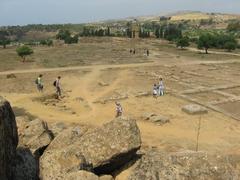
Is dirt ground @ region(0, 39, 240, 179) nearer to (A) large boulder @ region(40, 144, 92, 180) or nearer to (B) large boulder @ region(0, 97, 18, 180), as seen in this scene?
(A) large boulder @ region(40, 144, 92, 180)

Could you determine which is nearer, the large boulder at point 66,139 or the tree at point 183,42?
the large boulder at point 66,139

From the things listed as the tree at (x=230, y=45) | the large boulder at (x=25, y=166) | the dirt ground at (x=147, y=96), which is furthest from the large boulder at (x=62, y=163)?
the tree at (x=230, y=45)

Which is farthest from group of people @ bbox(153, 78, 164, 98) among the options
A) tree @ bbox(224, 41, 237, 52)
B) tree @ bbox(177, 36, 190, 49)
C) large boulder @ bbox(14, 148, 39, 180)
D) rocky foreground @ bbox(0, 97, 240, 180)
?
tree @ bbox(177, 36, 190, 49)

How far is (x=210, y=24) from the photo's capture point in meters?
188

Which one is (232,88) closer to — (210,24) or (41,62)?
(41,62)

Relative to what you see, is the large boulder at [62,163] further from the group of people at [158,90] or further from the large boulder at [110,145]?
the group of people at [158,90]

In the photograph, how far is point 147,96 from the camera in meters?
25.9

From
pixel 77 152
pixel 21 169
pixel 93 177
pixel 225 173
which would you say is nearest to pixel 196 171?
pixel 225 173

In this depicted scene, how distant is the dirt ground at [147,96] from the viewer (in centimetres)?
Answer: 1838

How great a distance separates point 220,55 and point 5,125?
4628 centimetres

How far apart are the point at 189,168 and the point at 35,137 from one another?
17.4 feet

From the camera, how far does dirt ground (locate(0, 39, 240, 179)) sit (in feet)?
60.3

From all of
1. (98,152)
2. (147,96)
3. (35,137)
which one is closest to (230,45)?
(147,96)

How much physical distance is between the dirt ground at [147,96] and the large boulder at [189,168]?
210cm
